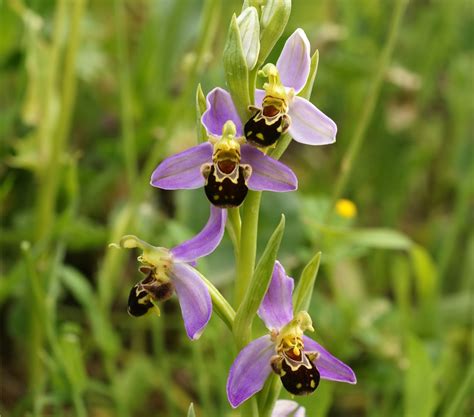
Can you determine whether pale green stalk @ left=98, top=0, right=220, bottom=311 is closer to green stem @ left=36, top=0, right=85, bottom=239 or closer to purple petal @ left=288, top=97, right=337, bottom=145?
green stem @ left=36, top=0, right=85, bottom=239

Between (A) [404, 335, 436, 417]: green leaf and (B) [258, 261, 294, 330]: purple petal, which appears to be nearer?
(B) [258, 261, 294, 330]: purple petal

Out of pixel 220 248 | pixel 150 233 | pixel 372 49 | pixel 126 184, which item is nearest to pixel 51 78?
pixel 150 233

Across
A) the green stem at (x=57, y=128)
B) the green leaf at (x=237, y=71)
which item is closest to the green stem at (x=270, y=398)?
the green leaf at (x=237, y=71)

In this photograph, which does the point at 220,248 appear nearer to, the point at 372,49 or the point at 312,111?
the point at 372,49

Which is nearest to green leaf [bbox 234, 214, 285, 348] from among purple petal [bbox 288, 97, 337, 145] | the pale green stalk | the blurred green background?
purple petal [bbox 288, 97, 337, 145]

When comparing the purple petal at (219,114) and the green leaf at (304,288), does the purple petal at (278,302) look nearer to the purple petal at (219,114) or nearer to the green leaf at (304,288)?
the green leaf at (304,288)

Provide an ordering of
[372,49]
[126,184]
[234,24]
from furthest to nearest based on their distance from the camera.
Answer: [126,184]
[372,49]
[234,24]

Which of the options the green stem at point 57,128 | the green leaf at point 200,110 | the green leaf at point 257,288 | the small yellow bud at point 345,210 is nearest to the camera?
the green leaf at point 257,288
